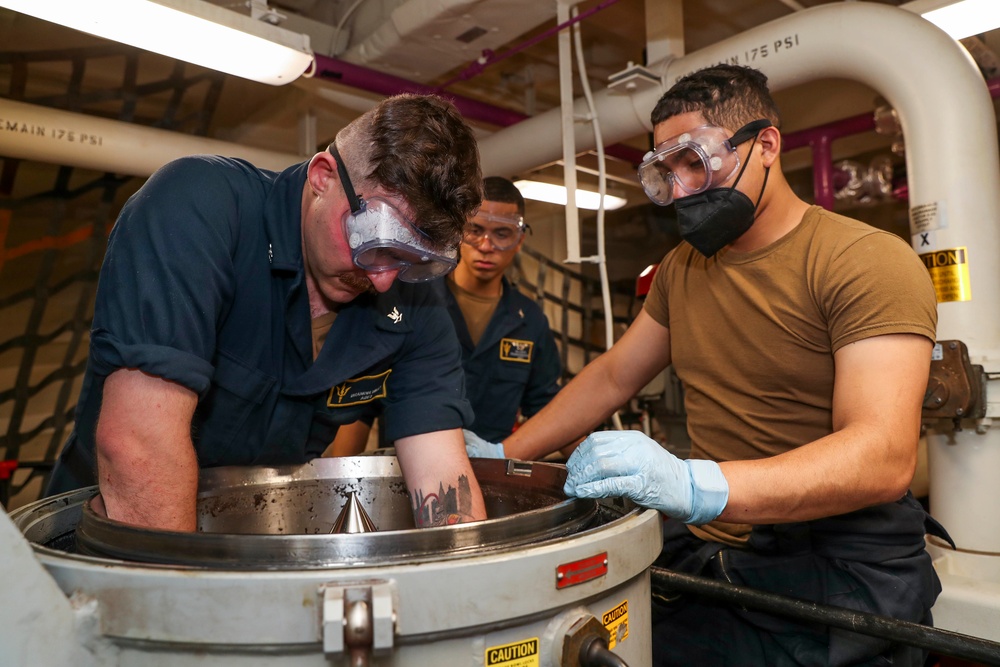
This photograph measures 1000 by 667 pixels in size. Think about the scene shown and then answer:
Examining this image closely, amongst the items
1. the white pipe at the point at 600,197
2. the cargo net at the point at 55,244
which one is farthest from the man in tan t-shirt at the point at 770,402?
the cargo net at the point at 55,244

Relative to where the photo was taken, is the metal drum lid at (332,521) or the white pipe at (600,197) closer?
the metal drum lid at (332,521)

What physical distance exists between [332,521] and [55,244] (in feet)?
11.0

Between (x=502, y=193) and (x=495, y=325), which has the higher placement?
(x=502, y=193)

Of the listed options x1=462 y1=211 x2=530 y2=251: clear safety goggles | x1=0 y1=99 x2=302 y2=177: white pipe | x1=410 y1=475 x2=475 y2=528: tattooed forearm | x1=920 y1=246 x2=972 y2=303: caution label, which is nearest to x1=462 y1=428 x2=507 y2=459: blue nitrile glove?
x1=410 y1=475 x2=475 y2=528: tattooed forearm

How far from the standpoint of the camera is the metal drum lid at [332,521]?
0.75 m

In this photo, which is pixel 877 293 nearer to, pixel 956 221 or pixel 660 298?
pixel 660 298

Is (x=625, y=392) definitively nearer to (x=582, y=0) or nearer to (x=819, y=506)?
(x=819, y=506)

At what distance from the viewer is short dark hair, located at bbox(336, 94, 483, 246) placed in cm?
108

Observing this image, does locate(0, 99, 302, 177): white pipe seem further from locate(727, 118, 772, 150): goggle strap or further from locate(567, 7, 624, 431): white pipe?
locate(727, 118, 772, 150): goggle strap

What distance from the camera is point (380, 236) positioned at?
3.51 ft

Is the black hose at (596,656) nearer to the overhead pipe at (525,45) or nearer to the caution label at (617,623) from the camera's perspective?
the caution label at (617,623)

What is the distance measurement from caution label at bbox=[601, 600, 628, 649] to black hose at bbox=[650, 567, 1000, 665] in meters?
0.33

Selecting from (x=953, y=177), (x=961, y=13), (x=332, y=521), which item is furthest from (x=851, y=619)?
(x=961, y=13)

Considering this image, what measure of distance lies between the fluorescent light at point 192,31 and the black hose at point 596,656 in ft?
6.45
